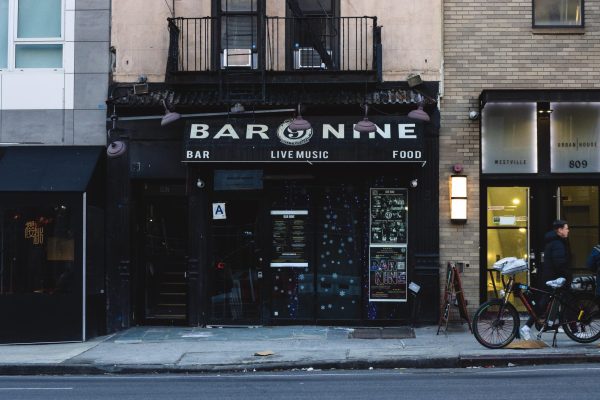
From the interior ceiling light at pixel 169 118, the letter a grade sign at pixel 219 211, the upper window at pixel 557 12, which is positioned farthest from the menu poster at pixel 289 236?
the upper window at pixel 557 12

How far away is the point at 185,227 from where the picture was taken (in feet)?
48.1

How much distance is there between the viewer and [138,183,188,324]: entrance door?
1465 cm

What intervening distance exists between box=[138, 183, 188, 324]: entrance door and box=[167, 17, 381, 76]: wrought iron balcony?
7.82ft

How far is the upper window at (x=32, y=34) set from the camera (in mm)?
14594

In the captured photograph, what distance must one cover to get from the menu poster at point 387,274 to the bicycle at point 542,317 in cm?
273

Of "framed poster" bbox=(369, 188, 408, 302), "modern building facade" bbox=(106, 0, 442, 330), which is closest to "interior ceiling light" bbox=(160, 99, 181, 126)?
"modern building facade" bbox=(106, 0, 442, 330)

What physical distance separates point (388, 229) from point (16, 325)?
21.4 feet

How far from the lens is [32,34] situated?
14703 millimetres

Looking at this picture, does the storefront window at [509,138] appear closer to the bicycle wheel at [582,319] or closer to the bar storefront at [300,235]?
the bar storefront at [300,235]

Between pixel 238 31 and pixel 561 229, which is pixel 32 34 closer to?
pixel 238 31

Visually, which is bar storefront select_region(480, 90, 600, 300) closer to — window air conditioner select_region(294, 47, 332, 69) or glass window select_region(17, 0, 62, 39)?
window air conditioner select_region(294, 47, 332, 69)

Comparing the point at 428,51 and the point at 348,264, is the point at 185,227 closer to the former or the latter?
the point at 348,264

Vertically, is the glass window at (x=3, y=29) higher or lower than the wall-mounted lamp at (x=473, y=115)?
higher

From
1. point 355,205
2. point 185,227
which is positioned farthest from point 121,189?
point 355,205
